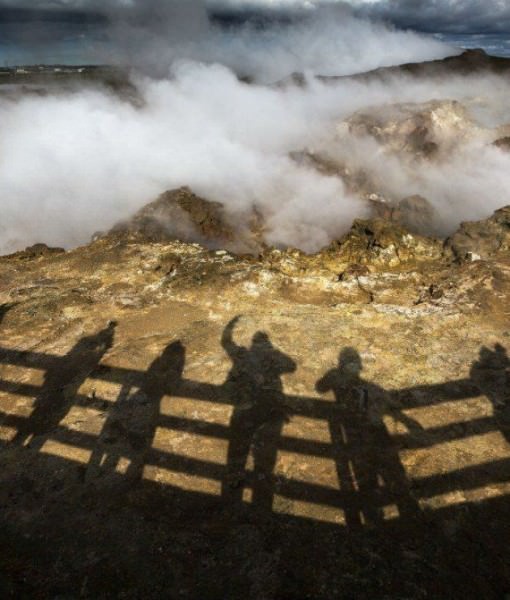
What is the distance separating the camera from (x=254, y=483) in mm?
4605

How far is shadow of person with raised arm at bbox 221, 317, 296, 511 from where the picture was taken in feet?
15.1

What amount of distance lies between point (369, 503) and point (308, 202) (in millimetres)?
13109

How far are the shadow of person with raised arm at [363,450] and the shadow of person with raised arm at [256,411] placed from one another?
2.20 feet

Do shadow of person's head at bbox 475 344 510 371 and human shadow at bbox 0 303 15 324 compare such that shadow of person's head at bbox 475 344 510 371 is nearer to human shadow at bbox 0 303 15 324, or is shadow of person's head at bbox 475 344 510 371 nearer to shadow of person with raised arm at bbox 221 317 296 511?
shadow of person with raised arm at bbox 221 317 296 511

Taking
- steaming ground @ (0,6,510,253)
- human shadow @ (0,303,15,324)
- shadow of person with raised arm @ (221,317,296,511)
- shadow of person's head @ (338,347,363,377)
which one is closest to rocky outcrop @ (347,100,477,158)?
steaming ground @ (0,6,510,253)

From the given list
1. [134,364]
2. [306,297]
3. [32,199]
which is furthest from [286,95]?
[134,364]

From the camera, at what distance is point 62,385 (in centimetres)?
616

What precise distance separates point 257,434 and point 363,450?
1248mm

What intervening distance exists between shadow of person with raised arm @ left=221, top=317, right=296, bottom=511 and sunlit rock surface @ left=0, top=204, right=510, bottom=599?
3 centimetres

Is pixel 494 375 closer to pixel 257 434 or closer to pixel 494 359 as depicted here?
pixel 494 359

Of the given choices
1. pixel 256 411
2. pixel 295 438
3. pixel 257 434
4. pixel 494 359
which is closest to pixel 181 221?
pixel 256 411

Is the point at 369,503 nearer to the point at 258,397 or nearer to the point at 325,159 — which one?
the point at 258,397

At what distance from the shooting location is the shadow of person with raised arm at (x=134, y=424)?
191 inches

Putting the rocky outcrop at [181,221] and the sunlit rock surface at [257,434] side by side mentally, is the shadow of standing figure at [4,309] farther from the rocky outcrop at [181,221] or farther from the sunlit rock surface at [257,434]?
the rocky outcrop at [181,221]
